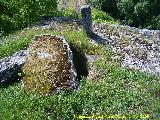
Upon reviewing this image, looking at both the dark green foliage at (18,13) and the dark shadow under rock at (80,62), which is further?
the dark green foliage at (18,13)

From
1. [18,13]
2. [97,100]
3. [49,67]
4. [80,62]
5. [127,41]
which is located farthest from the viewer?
[18,13]

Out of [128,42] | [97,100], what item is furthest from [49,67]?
[128,42]

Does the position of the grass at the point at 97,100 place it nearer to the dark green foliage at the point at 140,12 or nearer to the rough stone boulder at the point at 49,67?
the rough stone boulder at the point at 49,67

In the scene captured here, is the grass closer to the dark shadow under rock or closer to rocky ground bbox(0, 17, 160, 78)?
the dark shadow under rock

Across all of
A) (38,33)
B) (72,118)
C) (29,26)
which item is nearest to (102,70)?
(72,118)

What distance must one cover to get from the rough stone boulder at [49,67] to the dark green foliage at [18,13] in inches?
332

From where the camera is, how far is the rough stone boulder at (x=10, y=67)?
2209cm

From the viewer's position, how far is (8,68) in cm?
2233

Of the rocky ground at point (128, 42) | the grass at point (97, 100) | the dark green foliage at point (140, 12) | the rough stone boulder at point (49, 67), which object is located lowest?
the dark green foliage at point (140, 12)

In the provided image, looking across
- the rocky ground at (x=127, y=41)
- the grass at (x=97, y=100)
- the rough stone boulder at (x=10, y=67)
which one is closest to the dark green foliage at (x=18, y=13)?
the rocky ground at (x=127, y=41)

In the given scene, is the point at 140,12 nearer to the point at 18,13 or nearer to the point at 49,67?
the point at 18,13

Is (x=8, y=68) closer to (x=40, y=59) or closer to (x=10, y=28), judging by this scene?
(x=40, y=59)

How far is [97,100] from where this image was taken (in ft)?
64.6

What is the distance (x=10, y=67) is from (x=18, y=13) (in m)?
11.0
